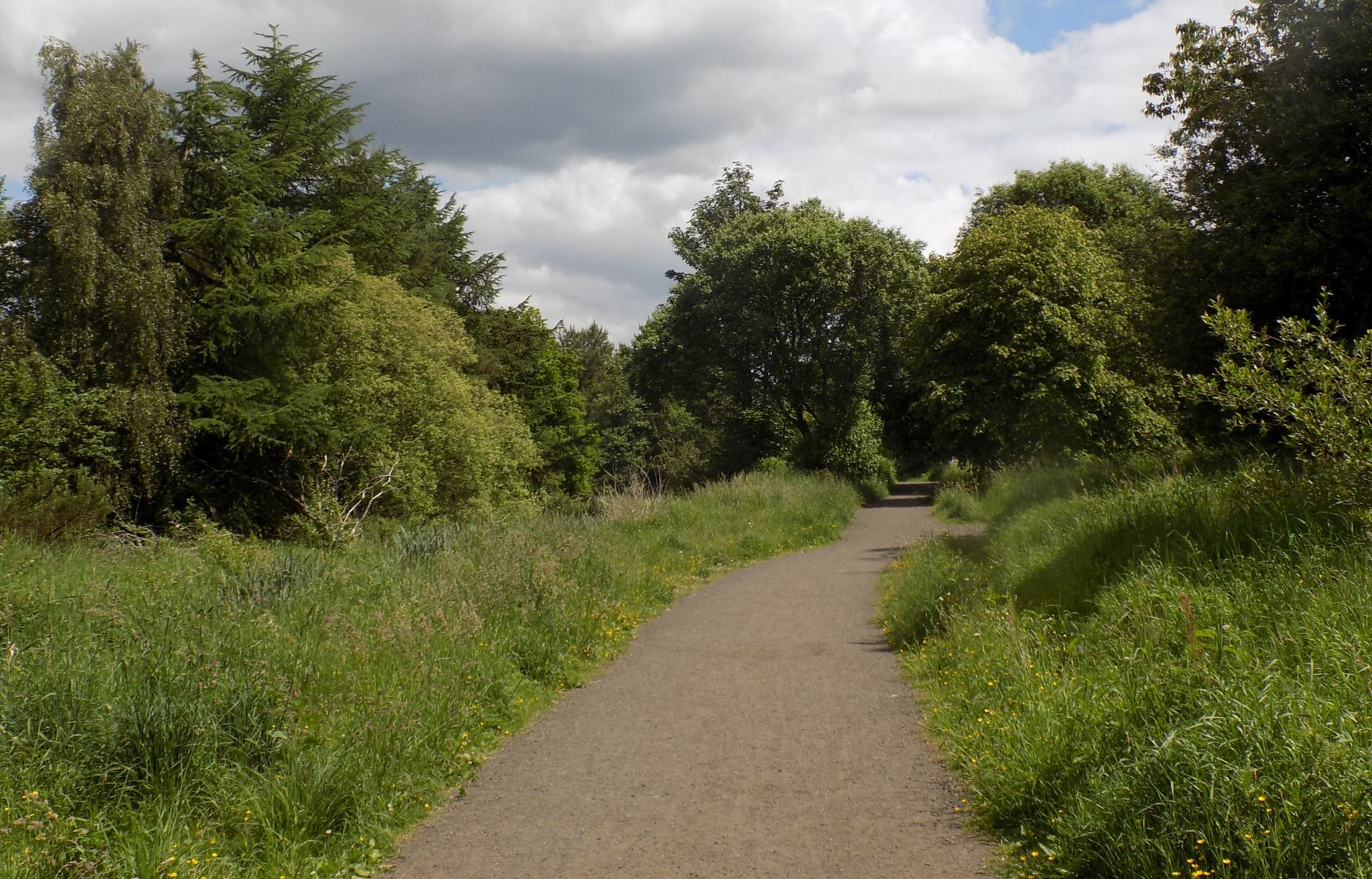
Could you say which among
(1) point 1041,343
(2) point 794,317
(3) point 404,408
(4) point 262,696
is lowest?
(4) point 262,696

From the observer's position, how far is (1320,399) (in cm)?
607

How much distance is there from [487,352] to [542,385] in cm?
1031

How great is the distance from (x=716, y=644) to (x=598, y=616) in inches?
53.3

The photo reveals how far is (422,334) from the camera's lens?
31.7 m

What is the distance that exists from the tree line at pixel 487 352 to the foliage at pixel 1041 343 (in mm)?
69

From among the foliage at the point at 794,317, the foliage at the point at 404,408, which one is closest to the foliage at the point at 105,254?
the foliage at the point at 404,408

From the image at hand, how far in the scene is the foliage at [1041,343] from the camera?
1947cm

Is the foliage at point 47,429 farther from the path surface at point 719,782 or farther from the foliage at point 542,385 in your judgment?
the foliage at point 542,385

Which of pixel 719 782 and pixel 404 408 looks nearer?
pixel 719 782

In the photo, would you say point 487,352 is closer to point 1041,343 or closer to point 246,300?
point 246,300

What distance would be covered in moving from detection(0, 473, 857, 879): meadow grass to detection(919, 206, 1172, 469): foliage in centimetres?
1222

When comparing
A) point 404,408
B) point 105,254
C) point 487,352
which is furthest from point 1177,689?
point 487,352

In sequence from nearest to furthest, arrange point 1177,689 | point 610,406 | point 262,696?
point 1177,689
point 262,696
point 610,406

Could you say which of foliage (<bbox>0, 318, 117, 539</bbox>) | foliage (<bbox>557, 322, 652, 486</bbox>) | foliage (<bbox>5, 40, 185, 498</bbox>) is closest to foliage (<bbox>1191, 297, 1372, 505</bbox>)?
foliage (<bbox>0, 318, 117, 539</bbox>)
